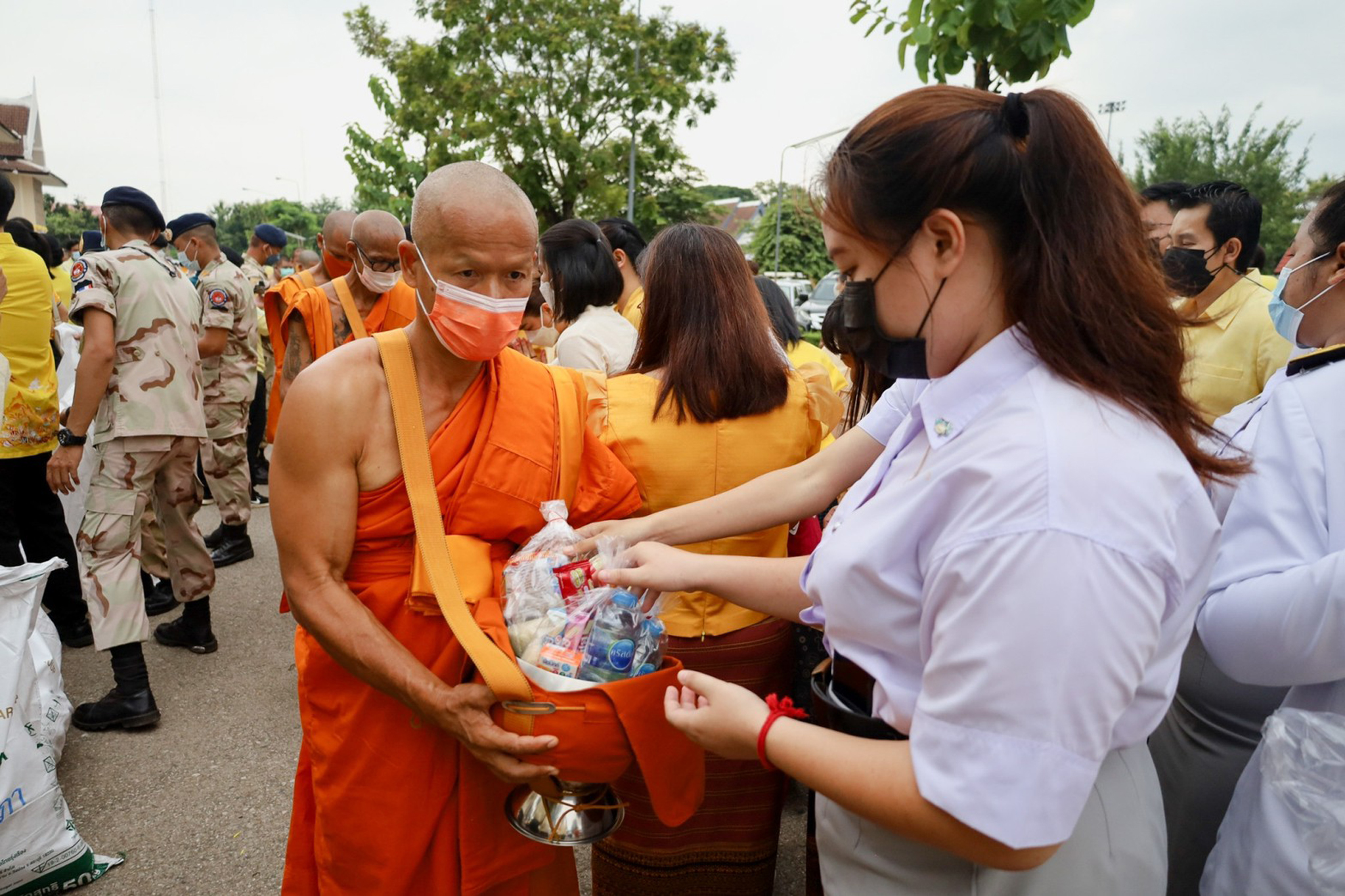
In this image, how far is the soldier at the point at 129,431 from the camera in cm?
386

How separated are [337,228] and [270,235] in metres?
4.06

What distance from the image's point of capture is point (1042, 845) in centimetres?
101

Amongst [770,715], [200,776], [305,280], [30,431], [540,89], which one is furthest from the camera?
[540,89]

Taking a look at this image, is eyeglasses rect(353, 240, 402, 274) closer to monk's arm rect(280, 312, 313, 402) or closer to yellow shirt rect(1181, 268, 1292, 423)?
monk's arm rect(280, 312, 313, 402)

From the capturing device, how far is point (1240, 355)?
368 centimetres

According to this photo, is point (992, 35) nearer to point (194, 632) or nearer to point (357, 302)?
point (357, 302)

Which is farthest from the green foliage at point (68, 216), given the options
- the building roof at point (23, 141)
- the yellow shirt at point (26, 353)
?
the yellow shirt at point (26, 353)

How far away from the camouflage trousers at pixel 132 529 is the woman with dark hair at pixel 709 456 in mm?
2593

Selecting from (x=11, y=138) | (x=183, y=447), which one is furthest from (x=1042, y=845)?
(x=11, y=138)

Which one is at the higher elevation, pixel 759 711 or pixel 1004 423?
pixel 1004 423

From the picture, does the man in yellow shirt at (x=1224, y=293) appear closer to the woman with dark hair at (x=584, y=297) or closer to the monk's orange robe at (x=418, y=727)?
the woman with dark hair at (x=584, y=297)

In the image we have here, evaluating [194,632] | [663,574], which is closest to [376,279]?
[194,632]

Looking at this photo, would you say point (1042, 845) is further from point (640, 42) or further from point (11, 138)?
point (11, 138)

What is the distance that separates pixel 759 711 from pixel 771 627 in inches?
56.6
